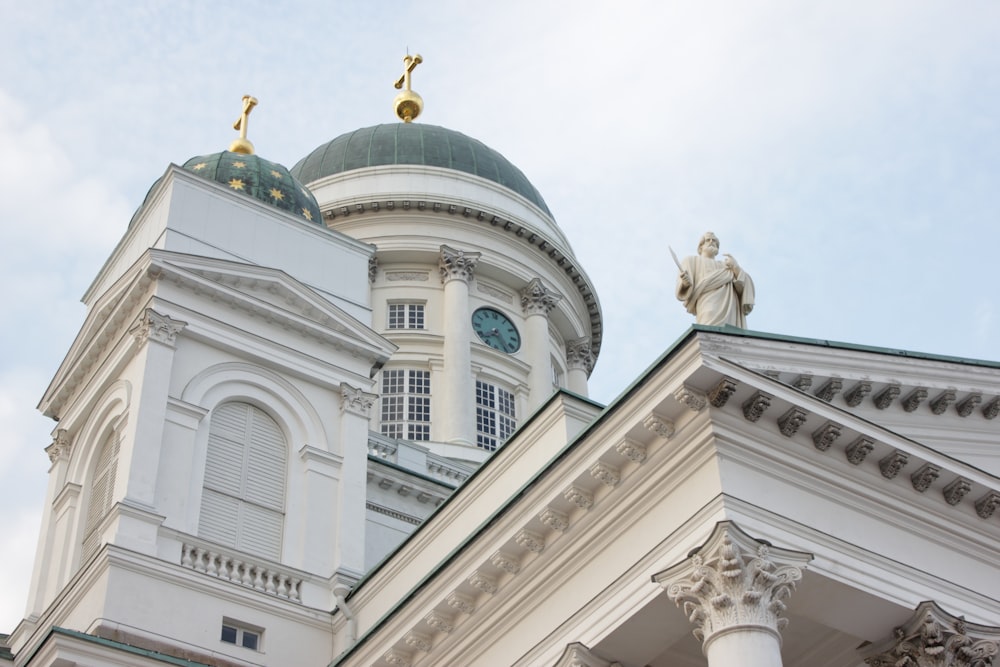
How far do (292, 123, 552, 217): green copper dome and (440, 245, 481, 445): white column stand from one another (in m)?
4.04

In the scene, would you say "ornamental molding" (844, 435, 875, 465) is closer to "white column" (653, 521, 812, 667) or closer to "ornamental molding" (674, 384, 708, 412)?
"white column" (653, 521, 812, 667)

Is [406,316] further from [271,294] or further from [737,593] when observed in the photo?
[737,593]

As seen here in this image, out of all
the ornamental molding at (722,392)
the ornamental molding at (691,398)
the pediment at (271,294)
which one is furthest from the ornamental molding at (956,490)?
the pediment at (271,294)

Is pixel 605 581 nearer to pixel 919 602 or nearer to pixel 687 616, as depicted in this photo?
pixel 687 616

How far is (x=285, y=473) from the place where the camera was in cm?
2458

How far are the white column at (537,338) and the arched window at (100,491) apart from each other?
17532 mm

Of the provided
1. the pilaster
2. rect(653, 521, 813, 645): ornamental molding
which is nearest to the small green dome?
the pilaster

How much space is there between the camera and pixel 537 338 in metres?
41.9

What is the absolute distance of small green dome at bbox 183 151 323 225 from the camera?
2827 cm

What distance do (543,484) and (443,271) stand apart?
25.4 meters

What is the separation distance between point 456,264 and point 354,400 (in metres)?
15.7

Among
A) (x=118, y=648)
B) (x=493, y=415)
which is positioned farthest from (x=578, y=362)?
(x=118, y=648)

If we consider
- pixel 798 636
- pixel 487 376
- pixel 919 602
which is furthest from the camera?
pixel 487 376

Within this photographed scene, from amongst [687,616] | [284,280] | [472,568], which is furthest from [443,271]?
[687,616]
